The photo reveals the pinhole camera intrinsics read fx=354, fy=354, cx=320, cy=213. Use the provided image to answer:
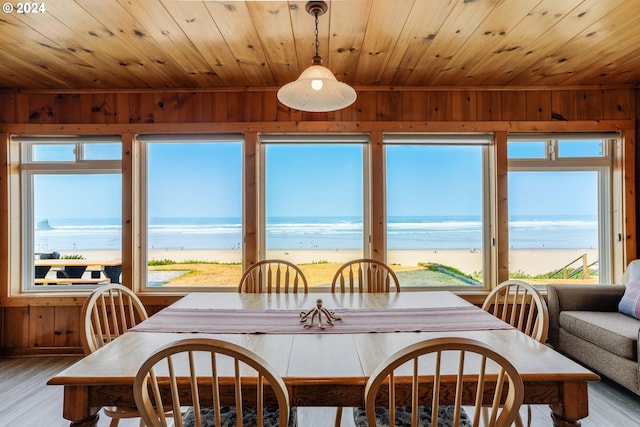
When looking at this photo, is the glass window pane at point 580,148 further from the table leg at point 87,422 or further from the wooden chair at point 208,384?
the table leg at point 87,422

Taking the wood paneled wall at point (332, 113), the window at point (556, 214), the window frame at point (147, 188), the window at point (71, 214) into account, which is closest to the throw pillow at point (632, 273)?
the window at point (556, 214)

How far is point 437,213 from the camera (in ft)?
11.3

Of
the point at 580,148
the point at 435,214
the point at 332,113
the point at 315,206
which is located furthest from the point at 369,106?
the point at 580,148

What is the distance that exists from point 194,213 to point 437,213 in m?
2.35

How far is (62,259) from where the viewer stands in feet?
11.1

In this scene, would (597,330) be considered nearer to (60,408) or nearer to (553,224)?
(553,224)

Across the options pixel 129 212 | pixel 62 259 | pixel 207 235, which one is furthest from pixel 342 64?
pixel 62 259

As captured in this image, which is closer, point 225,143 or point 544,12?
point 544,12

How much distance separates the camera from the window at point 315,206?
3.37 m

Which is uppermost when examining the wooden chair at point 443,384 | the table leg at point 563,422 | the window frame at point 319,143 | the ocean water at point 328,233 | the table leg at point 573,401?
the window frame at point 319,143

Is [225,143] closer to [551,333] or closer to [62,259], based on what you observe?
[62,259]

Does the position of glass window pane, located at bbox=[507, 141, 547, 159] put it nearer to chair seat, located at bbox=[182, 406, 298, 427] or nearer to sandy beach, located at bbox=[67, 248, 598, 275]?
sandy beach, located at bbox=[67, 248, 598, 275]

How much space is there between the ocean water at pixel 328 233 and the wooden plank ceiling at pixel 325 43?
1.26 meters

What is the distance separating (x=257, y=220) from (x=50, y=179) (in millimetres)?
2044
